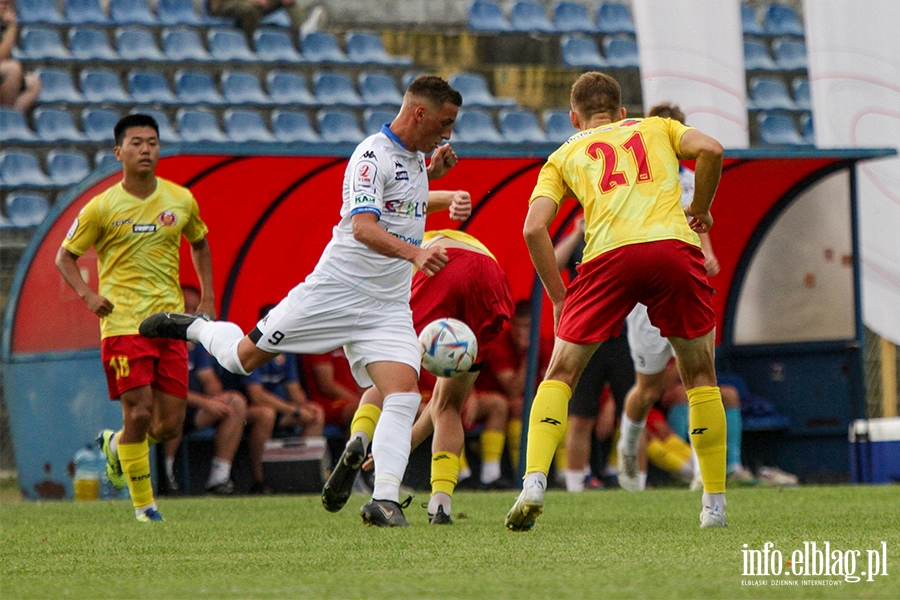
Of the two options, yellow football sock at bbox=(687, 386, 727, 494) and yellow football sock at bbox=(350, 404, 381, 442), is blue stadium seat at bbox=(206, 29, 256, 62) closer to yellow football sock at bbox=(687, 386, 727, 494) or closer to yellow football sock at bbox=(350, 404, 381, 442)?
yellow football sock at bbox=(350, 404, 381, 442)

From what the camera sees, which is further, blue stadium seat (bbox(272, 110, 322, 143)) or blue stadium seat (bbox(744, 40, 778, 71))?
blue stadium seat (bbox(744, 40, 778, 71))

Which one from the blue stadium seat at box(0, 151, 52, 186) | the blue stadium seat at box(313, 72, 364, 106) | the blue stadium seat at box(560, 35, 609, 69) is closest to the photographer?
the blue stadium seat at box(0, 151, 52, 186)

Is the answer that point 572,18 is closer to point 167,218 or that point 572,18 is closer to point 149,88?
point 149,88

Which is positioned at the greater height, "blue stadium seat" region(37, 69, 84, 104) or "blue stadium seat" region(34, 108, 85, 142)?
"blue stadium seat" region(37, 69, 84, 104)

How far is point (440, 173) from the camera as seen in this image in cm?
680

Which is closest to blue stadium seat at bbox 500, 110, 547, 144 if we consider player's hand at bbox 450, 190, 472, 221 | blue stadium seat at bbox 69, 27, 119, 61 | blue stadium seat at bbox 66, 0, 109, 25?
blue stadium seat at bbox 69, 27, 119, 61

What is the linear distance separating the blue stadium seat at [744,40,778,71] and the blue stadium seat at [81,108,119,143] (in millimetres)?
8957

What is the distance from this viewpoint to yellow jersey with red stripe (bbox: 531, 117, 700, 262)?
577cm

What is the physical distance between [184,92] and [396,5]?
12.4ft

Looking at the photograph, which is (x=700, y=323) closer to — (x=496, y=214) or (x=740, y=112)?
(x=496, y=214)

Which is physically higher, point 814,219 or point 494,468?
point 814,219

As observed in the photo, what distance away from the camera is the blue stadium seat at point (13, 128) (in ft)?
49.7

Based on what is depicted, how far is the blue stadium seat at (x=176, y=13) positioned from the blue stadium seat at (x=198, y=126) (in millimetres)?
1788

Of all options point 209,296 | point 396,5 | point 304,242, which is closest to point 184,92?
point 396,5
